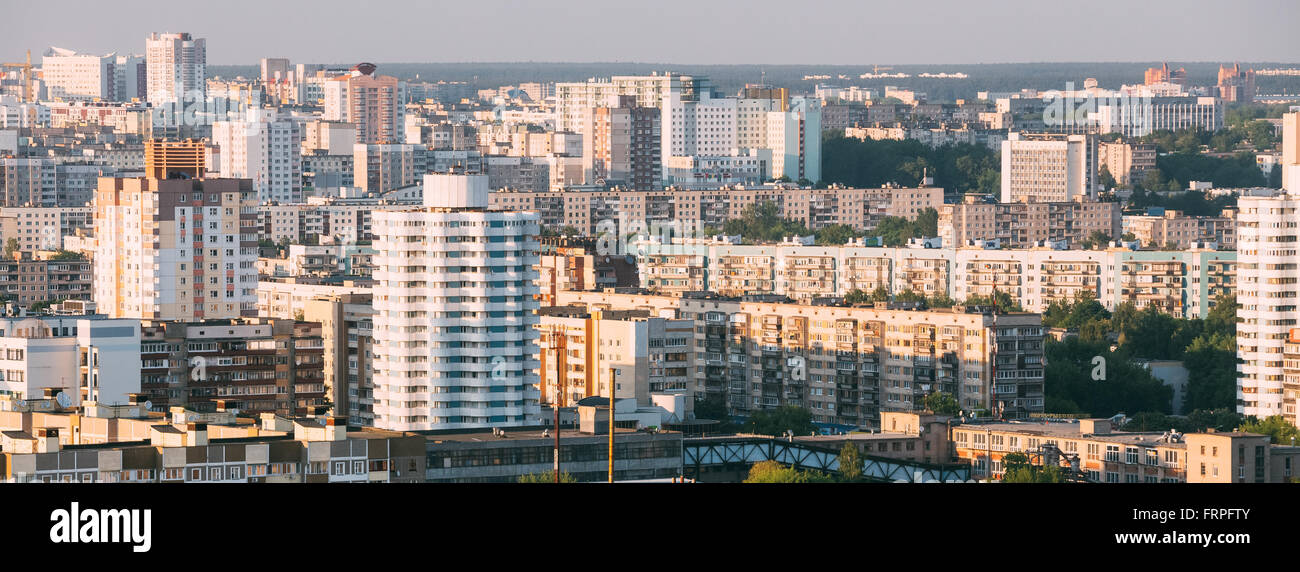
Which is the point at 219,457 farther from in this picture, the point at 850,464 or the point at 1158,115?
the point at 1158,115

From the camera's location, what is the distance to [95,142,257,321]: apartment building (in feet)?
65.9

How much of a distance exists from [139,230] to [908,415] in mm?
8104

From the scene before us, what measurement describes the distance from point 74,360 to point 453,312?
7.64 feet

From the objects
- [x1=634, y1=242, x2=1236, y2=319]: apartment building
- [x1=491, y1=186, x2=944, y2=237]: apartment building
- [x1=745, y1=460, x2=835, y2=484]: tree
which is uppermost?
[x1=491, y1=186, x2=944, y2=237]: apartment building

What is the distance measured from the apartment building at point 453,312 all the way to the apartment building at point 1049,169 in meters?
25.4

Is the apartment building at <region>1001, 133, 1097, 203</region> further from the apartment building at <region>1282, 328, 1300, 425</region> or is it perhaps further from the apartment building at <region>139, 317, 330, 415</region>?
the apartment building at <region>139, 317, 330, 415</region>

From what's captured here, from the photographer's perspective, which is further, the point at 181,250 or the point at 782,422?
the point at 181,250

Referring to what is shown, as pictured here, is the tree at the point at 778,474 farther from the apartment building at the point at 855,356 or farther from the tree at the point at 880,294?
the tree at the point at 880,294

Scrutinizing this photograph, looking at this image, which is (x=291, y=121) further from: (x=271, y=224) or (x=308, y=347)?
(x=308, y=347)

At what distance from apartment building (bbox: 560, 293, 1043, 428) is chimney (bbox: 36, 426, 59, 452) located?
892 cm

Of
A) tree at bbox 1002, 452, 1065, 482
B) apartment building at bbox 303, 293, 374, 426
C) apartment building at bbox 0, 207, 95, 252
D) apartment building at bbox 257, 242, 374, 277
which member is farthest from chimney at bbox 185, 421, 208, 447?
apartment building at bbox 0, 207, 95, 252

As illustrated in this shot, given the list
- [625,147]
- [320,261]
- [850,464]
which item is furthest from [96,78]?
[850,464]

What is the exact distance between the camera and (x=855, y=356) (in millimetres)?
18797
